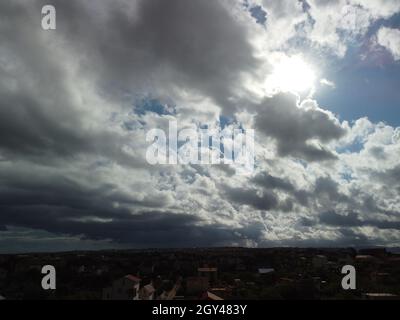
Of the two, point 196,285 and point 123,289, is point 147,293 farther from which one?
point 196,285

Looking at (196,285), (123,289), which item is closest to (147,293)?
(123,289)

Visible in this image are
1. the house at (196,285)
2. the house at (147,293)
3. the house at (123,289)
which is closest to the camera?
the house at (123,289)

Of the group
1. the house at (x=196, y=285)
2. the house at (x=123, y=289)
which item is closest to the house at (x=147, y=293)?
the house at (x=123, y=289)

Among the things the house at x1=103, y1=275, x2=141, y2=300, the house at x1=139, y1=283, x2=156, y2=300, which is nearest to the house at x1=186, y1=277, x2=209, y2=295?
the house at x1=139, y1=283, x2=156, y2=300

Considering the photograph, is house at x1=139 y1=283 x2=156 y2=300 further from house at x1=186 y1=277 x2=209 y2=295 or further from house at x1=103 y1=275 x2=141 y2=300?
house at x1=186 y1=277 x2=209 y2=295

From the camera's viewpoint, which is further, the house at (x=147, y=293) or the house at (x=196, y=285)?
the house at (x=196, y=285)

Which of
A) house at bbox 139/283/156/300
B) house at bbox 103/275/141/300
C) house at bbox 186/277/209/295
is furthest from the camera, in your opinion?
house at bbox 186/277/209/295

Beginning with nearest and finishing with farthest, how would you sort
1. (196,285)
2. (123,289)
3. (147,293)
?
(147,293), (123,289), (196,285)

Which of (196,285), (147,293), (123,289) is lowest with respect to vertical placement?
(196,285)

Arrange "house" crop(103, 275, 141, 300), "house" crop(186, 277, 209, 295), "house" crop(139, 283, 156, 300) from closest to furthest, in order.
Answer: "house" crop(103, 275, 141, 300)
"house" crop(139, 283, 156, 300)
"house" crop(186, 277, 209, 295)

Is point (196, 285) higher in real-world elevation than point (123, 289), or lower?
lower

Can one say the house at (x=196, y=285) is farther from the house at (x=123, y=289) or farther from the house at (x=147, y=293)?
the house at (x=123, y=289)
